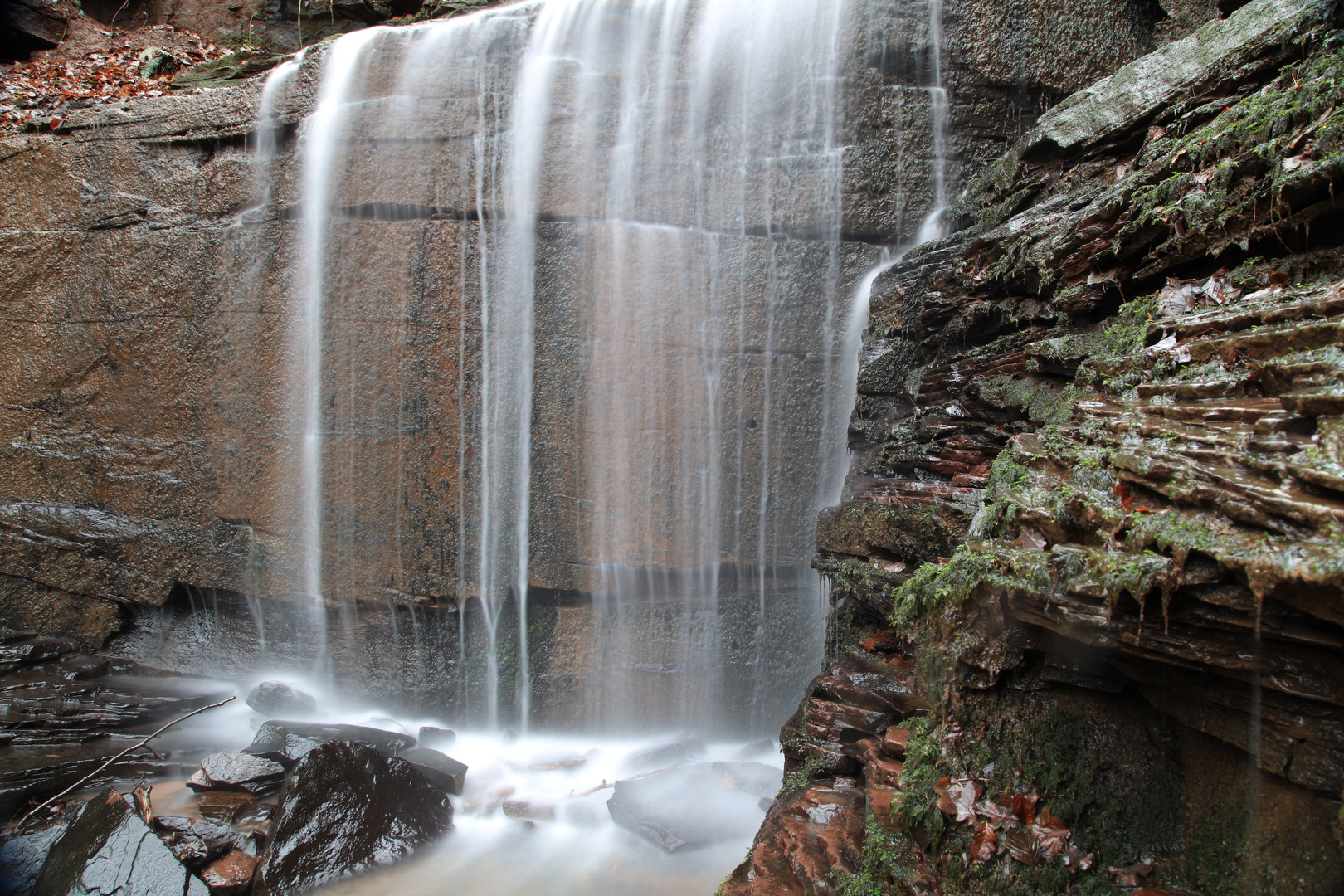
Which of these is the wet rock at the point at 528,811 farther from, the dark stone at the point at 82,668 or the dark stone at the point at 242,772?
the dark stone at the point at 82,668

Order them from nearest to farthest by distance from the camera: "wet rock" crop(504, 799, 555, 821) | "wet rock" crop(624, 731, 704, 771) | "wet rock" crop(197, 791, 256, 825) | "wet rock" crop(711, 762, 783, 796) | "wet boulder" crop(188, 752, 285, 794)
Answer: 1. "wet rock" crop(197, 791, 256, 825)
2. "wet boulder" crop(188, 752, 285, 794)
3. "wet rock" crop(504, 799, 555, 821)
4. "wet rock" crop(711, 762, 783, 796)
5. "wet rock" crop(624, 731, 704, 771)

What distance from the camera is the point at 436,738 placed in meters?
6.78

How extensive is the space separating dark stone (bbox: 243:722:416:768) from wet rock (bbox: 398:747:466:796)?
0.57 feet

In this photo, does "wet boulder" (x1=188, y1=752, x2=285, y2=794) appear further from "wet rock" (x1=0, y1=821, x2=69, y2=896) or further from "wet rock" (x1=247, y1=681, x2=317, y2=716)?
"wet rock" (x1=247, y1=681, x2=317, y2=716)

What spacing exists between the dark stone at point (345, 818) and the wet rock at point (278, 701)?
2400 millimetres

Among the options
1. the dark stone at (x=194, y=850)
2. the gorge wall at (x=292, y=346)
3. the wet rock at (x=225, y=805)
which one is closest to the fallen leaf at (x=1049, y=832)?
the gorge wall at (x=292, y=346)

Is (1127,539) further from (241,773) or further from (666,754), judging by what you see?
(241,773)

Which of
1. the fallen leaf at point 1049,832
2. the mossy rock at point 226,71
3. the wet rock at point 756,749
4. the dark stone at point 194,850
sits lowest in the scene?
Answer: the wet rock at point 756,749

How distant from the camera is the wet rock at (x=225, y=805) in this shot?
17.0ft

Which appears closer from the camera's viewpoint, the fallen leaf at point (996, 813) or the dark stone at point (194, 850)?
the fallen leaf at point (996, 813)

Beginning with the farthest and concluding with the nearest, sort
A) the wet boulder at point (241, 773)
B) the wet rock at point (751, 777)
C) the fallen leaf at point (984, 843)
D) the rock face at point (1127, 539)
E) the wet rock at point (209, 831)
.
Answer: the wet rock at point (751, 777), the wet boulder at point (241, 773), the wet rock at point (209, 831), the fallen leaf at point (984, 843), the rock face at point (1127, 539)

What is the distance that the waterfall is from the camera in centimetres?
675

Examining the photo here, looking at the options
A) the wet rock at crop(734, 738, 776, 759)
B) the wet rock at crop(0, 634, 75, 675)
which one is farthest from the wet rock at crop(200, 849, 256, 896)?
the wet rock at crop(0, 634, 75, 675)

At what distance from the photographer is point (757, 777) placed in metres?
6.00
